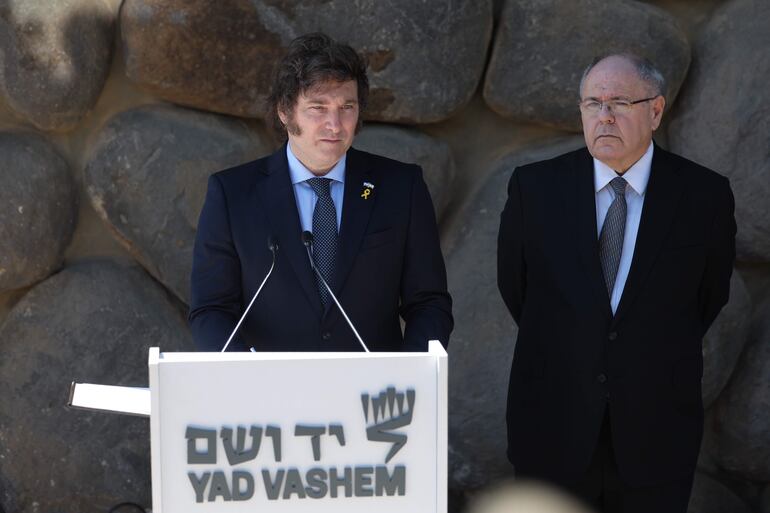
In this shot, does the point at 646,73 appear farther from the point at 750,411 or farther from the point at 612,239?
the point at 750,411

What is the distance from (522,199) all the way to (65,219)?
4.00 ft

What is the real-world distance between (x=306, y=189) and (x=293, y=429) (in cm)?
71

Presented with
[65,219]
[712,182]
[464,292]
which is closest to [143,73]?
[65,219]

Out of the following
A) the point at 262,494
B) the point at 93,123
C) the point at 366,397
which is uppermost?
the point at 93,123

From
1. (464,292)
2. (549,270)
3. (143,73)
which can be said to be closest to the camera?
(549,270)

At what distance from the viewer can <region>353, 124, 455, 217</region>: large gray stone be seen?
3326 millimetres

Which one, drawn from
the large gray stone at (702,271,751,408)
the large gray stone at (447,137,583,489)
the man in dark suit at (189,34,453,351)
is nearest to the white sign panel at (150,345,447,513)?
the man in dark suit at (189,34,453,351)

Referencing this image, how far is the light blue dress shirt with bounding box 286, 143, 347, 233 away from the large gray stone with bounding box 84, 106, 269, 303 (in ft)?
2.37

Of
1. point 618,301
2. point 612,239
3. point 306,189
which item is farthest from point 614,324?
point 306,189

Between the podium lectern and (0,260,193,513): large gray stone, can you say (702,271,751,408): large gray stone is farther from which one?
the podium lectern

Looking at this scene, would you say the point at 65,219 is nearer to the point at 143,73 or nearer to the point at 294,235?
the point at 143,73

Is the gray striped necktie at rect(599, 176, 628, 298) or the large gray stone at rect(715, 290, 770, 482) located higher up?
the gray striped necktie at rect(599, 176, 628, 298)

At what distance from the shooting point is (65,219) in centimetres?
327

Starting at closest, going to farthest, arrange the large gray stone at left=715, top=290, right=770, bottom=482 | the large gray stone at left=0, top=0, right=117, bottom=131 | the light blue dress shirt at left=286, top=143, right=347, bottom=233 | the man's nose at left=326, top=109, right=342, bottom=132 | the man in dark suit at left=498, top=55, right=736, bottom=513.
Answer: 1. the man's nose at left=326, top=109, right=342, bottom=132
2. the light blue dress shirt at left=286, top=143, right=347, bottom=233
3. the man in dark suit at left=498, top=55, right=736, bottom=513
4. the large gray stone at left=0, top=0, right=117, bottom=131
5. the large gray stone at left=715, top=290, right=770, bottom=482
